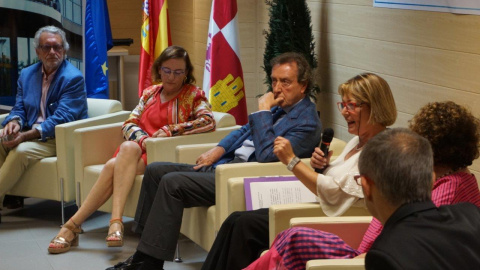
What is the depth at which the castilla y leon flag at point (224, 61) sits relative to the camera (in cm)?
643

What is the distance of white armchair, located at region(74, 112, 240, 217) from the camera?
484cm

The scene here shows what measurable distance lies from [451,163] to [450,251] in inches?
33.8

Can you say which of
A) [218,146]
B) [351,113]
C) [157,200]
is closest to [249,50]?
[218,146]

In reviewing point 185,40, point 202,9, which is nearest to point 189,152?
point 202,9

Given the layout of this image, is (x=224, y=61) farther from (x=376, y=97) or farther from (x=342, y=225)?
(x=342, y=225)

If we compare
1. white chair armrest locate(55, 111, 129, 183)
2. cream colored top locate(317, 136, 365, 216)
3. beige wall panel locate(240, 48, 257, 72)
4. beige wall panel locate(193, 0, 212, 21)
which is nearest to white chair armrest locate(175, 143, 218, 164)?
white chair armrest locate(55, 111, 129, 183)

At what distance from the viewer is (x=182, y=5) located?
30.2ft

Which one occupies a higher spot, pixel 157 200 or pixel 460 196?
pixel 460 196

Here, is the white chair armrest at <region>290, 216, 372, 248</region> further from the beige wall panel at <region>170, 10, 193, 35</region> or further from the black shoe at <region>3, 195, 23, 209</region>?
the beige wall panel at <region>170, 10, 193, 35</region>

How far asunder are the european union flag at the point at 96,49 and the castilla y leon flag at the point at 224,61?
48.1 inches

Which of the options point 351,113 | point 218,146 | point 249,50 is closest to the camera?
point 351,113

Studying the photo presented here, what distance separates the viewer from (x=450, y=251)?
199 cm

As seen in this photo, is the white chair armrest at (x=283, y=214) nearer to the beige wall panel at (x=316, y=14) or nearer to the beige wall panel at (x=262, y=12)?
the beige wall panel at (x=316, y=14)

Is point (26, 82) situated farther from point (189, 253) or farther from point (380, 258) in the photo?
point (380, 258)
